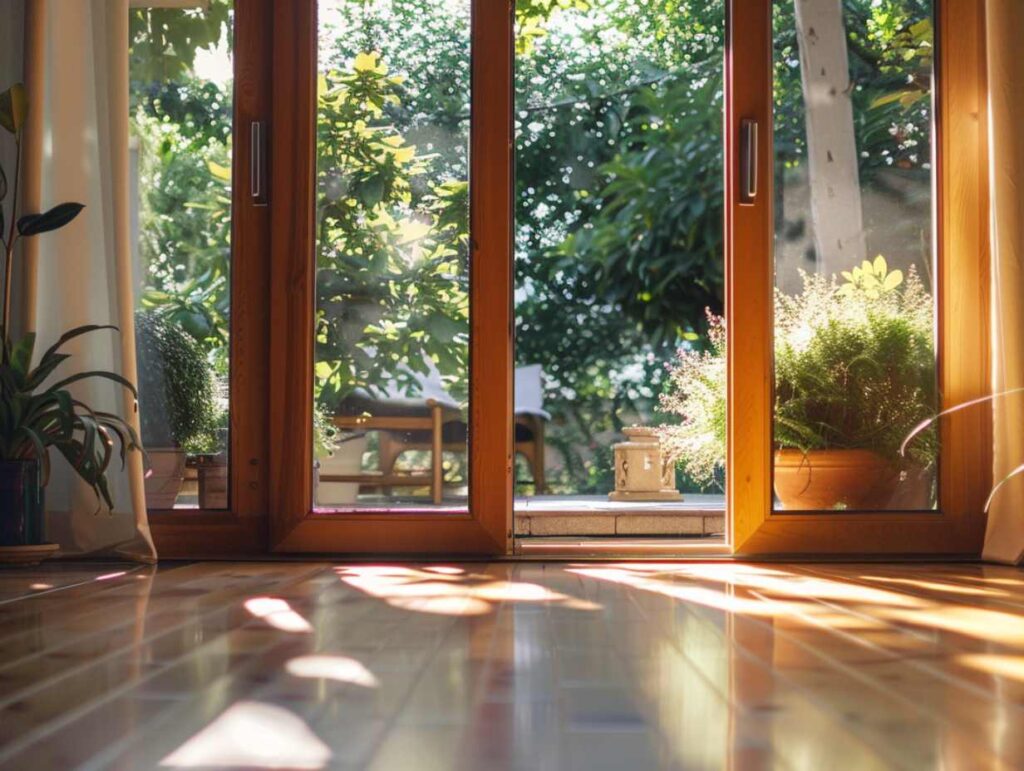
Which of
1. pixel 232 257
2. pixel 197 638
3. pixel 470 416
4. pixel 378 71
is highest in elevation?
pixel 378 71

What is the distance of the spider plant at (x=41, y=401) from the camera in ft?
10.8

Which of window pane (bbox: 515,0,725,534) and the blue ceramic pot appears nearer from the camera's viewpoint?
the blue ceramic pot

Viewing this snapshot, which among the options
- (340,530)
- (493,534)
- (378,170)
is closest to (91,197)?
(378,170)

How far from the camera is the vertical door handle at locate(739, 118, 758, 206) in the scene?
3.73m

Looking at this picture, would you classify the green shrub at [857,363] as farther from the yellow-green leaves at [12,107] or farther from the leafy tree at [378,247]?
the yellow-green leaves at [12,107]

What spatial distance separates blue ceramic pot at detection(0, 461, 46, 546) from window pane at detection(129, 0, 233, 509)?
46 centimetres

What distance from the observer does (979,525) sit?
12.2 feet

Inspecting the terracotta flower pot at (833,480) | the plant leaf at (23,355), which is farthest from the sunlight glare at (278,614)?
the terracotta flower pot at (833,480)

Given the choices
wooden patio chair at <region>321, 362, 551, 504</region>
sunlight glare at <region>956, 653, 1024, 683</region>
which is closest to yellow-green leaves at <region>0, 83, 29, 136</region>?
wooden patio chair at <region>321, 362, 551, 504</region>

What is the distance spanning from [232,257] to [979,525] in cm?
243

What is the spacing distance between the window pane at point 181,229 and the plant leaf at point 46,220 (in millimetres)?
445

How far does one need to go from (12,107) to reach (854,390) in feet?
8.62

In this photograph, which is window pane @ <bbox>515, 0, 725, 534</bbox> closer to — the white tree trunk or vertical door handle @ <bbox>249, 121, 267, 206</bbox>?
the white tree trunk

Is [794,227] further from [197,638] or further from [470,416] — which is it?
[197,638]
